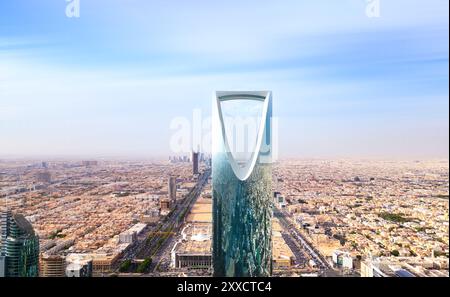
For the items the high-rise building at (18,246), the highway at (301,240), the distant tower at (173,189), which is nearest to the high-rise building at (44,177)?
the high-rise building at (18,246)

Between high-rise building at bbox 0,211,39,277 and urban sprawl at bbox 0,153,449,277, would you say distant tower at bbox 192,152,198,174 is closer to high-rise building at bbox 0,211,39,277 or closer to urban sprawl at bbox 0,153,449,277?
urban sprawl at bbox 0,153,449,277

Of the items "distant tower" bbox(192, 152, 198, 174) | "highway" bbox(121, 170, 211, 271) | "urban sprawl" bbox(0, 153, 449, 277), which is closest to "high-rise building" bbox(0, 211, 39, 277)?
"urban sprawl" bbox(0, 153, 449, 277)

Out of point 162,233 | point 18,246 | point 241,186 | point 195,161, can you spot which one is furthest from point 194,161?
point 18,246

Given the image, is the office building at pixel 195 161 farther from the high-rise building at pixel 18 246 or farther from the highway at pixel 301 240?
the high-rise building at pixel 18 246
